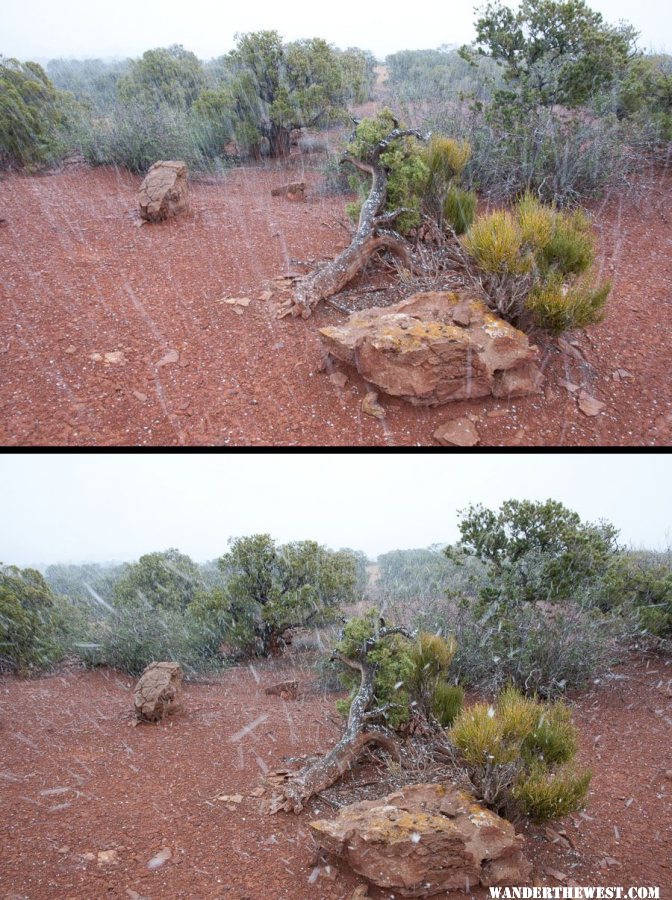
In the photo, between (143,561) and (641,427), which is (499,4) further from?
(143,561)

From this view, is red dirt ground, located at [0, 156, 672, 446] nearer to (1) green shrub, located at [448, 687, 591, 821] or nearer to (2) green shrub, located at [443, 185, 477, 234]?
(2) green shrub, located at [443, 185, 477, 234]

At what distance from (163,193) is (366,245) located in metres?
2.94

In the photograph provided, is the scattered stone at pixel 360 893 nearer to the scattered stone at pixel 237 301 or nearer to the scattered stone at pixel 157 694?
the scattered stone at pixel 157 694

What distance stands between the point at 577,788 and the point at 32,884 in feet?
9.56

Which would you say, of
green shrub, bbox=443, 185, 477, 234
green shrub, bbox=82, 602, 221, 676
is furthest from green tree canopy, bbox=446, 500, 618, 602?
green shrub, bbox=82, 602, 221, 676

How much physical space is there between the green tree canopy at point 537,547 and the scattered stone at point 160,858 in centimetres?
397

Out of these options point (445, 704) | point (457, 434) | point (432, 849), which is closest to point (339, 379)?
point (457, 434)

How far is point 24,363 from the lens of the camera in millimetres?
4086

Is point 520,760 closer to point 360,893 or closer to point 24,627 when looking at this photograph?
point 360,893

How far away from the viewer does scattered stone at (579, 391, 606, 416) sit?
3.89 metres

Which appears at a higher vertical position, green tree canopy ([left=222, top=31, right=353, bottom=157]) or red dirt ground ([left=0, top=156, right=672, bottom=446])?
green tree canopy ([left=222, top=31, right=353, bottom=157])

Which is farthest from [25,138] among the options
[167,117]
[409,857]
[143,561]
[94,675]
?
[409,857]

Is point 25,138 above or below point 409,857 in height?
above

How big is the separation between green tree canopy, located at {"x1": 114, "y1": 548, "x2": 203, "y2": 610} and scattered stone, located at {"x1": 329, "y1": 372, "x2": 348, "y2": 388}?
18.4ft
